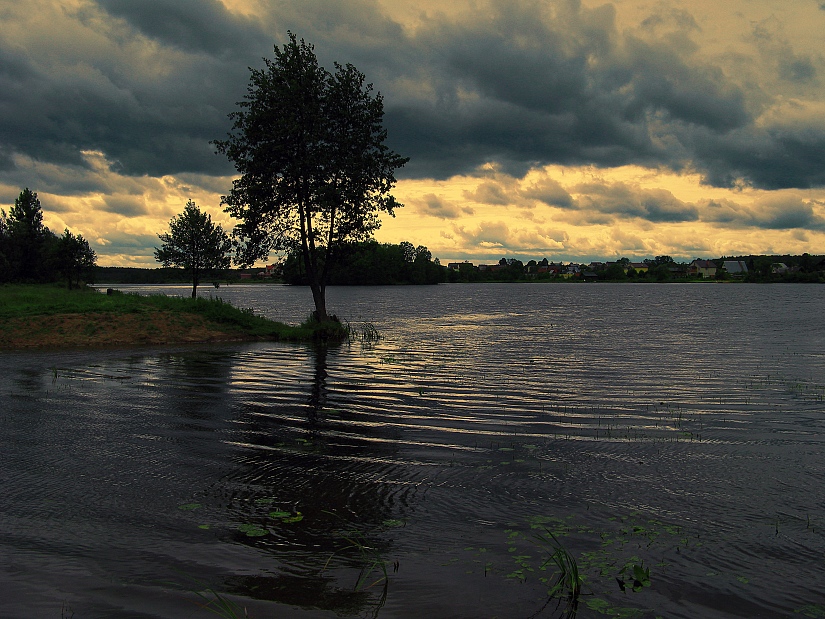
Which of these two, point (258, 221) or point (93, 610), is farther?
point (258, 221)

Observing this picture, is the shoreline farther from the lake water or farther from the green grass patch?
the lake water

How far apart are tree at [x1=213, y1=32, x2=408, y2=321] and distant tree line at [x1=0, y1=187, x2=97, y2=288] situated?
1791 inches

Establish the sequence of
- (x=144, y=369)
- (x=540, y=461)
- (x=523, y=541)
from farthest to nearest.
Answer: (x=144, y=369)
(x=540, y=461)
(x=523, y=541)

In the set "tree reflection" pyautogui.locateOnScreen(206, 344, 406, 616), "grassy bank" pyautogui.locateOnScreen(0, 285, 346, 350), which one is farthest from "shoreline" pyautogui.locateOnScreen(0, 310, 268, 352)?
"tree reflection" pyautogui.locateOnScreen(206, 344, 406, 616)

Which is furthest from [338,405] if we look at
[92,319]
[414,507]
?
[92,319]

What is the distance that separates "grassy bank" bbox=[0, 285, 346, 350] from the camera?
26.9 meters

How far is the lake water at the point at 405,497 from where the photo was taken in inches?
218

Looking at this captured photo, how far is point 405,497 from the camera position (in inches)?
315

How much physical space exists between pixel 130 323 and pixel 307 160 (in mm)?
11915

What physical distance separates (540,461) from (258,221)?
88.3ft

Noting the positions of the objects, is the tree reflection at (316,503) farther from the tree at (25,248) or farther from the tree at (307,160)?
the tree at (25,248)

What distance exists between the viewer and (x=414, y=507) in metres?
7.64

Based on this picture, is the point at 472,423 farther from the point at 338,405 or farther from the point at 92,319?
the point at 92,319

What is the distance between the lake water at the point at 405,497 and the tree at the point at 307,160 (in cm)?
1691
